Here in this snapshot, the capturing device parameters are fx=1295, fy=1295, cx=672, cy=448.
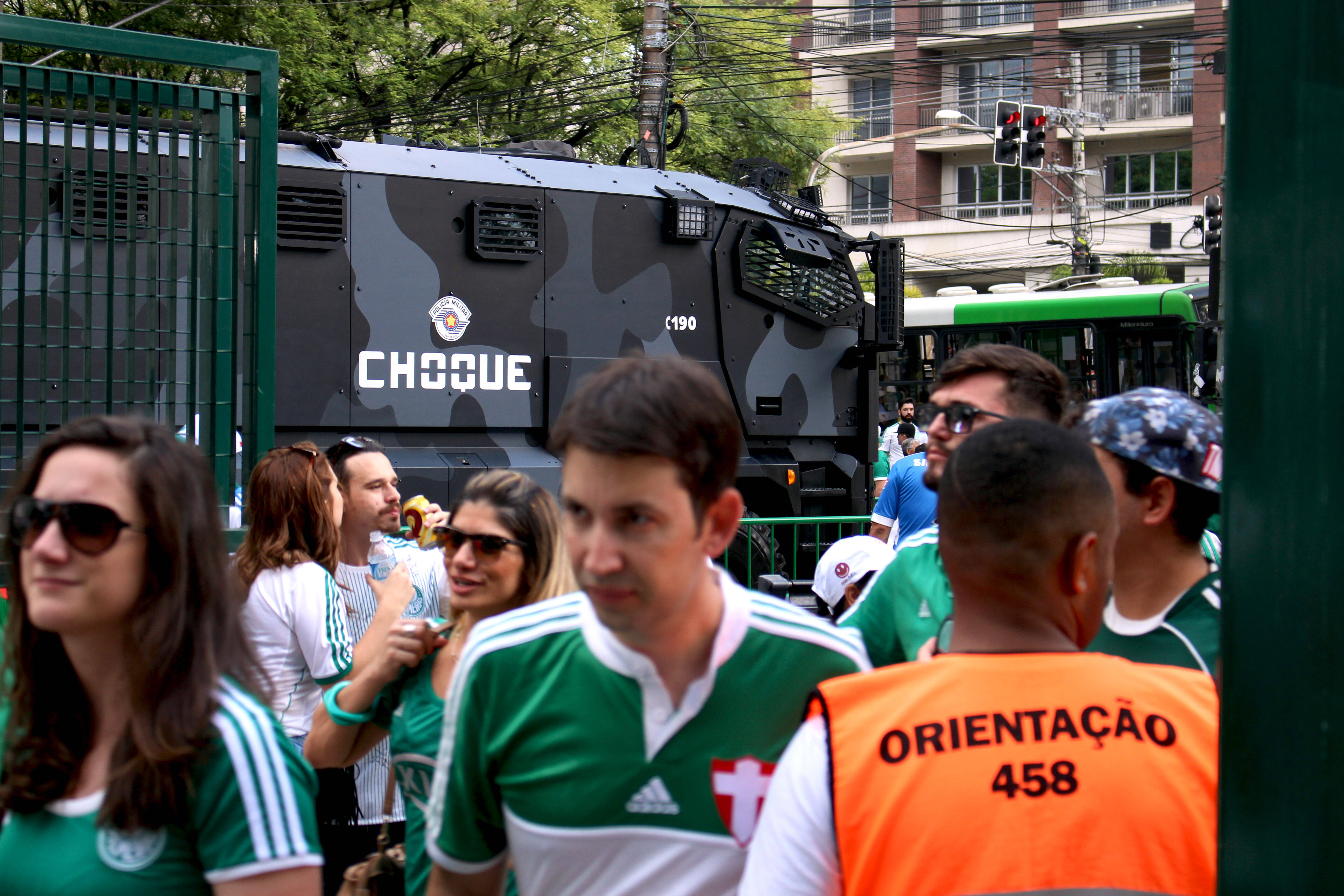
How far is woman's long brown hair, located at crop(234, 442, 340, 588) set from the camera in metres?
3.58

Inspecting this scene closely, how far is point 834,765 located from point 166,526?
37.0 inches

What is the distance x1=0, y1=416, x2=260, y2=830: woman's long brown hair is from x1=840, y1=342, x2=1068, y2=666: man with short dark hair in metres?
1.23

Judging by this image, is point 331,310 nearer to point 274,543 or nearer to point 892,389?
point 274,543

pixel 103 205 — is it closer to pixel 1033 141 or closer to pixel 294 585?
pixel 294 585

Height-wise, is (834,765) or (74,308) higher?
(74,308)

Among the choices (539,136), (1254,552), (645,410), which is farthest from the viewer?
(539,136)

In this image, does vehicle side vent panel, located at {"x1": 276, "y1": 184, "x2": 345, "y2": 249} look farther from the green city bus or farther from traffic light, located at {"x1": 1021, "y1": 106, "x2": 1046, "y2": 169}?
traffic light, located at {"x1": 1021, "y1": 106, "x2": 1046, "y2": 169}

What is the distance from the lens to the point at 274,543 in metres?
3.59

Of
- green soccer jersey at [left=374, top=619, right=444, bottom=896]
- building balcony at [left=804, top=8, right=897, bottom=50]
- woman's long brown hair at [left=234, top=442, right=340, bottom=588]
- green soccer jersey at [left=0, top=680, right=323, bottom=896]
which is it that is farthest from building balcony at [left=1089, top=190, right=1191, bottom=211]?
green soccer jersey at [left=0, top=680, right=323, bottom=896]

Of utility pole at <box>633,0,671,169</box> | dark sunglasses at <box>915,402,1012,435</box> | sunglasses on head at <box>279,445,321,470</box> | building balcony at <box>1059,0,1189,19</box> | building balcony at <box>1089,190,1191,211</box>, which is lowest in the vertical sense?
sunglasses on head at <box>279,445,321,470</box>

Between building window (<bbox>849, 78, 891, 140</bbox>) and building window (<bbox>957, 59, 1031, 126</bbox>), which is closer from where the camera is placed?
building window (<bbox>957, 59, 1031, 126</bbox>)

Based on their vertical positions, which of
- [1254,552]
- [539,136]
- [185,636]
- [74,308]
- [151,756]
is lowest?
[151,756]

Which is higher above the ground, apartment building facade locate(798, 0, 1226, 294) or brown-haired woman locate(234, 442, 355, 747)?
apartment building facade locate(798, 0, 1226, 294)

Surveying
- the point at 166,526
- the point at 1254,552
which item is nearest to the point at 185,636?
the point at 166,526
